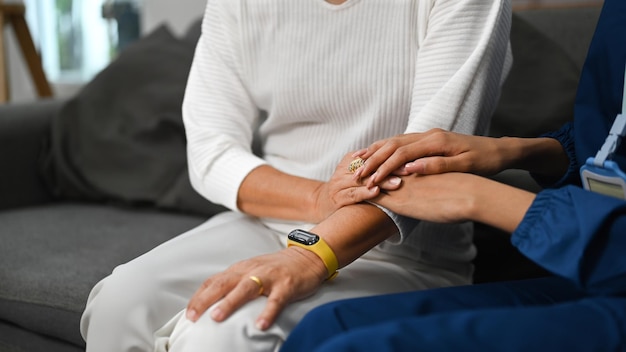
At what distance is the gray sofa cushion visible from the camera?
1.36 m

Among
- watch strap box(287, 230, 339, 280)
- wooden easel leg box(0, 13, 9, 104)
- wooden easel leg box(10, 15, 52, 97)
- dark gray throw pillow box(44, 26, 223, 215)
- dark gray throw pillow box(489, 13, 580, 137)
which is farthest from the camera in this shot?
wooden easel leg box(10, 15, 52, 97)

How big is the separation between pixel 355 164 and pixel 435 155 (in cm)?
13

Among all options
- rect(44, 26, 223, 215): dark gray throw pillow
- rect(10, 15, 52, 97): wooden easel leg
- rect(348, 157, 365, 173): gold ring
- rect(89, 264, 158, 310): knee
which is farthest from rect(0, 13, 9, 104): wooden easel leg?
rect(348, 157, 365, 173): gold ring

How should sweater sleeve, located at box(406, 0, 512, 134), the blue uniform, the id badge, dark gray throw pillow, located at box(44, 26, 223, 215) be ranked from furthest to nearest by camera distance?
dark gray throw pillow, located at box(44, 26, 223, 215) → sweater sleeve, located at box(406, 0, 512, 134) → the id badge → the blue uniform

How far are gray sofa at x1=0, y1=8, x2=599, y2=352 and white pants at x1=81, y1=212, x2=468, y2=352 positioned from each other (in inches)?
9.5

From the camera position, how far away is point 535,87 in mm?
1579

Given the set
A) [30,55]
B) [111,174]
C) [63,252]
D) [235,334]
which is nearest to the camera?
[235,334]

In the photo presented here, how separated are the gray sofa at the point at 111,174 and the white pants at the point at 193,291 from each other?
24cm

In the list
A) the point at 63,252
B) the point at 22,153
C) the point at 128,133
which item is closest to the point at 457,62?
the point at 63,252

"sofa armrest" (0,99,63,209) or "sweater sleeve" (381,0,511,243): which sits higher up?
"sweater sleeve" (381,0,511,243)

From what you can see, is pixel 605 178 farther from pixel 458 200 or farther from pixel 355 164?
pixel 355 164

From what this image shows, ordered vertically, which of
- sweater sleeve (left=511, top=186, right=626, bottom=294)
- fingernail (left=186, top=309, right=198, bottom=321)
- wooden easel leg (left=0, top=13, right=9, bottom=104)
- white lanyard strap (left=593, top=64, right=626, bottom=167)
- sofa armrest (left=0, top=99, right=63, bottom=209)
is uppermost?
white lanyard strap (left=593, top=64, right=626, bottom=167)

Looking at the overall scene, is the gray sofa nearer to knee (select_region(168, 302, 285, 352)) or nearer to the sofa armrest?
the sofa armrest

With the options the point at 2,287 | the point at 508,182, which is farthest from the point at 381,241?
the point at 2,287
